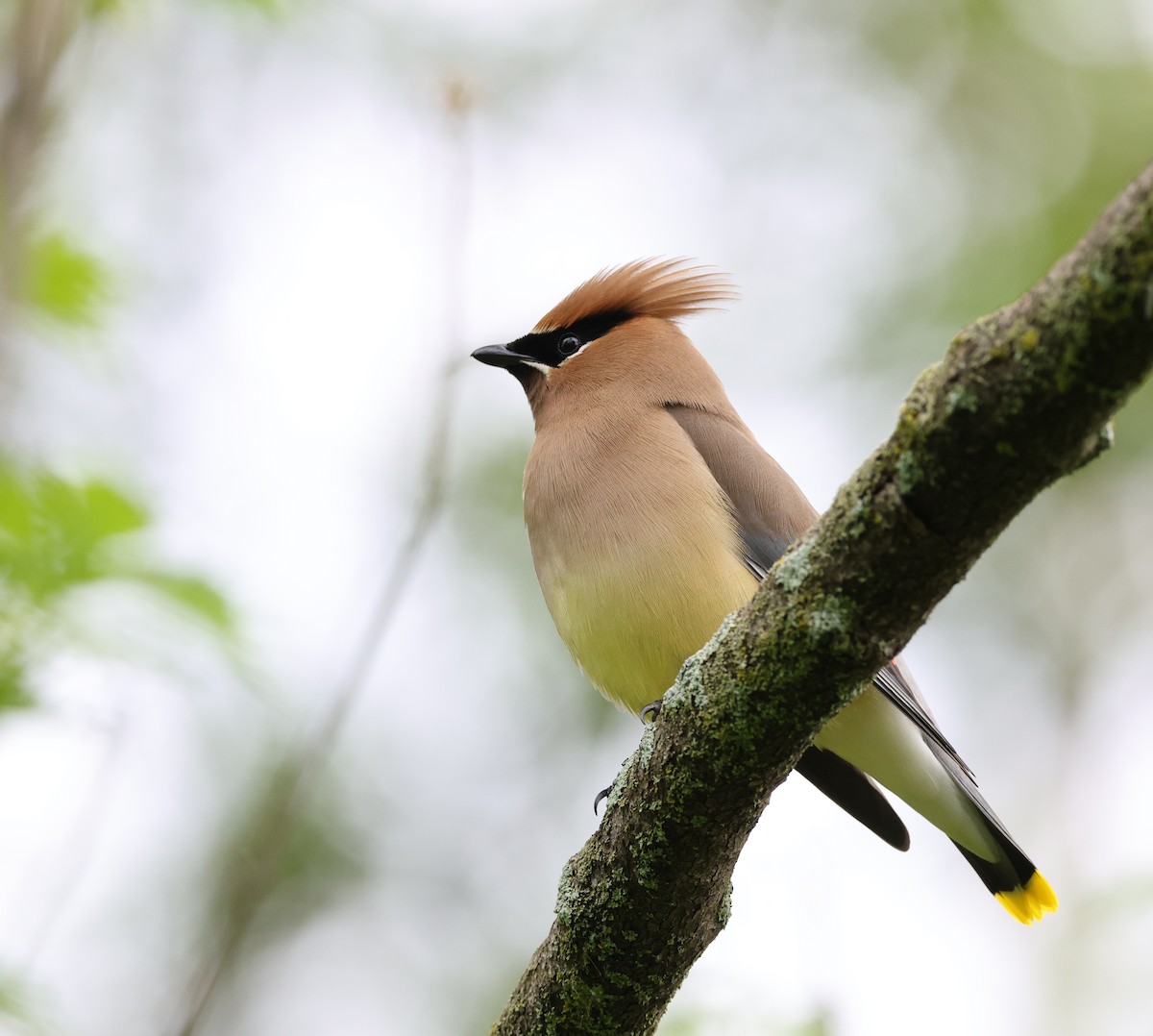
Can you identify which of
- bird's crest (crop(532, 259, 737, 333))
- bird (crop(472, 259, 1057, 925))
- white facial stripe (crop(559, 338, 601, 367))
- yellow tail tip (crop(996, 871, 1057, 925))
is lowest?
yellow tail tip (crop(996, 871, 1057, 925))

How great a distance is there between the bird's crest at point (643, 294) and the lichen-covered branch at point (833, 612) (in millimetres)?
3064

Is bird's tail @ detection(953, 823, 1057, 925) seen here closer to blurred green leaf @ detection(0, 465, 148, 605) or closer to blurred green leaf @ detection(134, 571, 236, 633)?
blurred green leaf @ detection(134, 571, 236, 633)

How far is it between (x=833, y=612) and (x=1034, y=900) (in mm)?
2860

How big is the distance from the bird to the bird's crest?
1.51 ft

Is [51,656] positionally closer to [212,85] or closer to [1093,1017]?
[1093,1017]

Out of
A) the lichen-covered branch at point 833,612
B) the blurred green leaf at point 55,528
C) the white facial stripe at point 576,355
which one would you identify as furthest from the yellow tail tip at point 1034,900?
the blurred green leaf at point 55,528

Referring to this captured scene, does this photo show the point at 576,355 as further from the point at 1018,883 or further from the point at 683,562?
the point at 1018,883

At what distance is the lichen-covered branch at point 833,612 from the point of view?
208 cm

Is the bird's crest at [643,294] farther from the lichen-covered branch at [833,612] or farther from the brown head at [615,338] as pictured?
the lichen-covered branch at [833,612]

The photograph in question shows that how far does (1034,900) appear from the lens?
4.97 meters

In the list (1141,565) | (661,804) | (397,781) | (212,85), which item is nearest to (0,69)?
(661,804)

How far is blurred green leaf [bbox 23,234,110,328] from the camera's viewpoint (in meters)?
3.90

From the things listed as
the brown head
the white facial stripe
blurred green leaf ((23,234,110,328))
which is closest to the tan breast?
the brown head

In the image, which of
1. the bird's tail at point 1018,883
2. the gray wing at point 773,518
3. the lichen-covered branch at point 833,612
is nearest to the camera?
the lichen-covered branch at point 833,612
